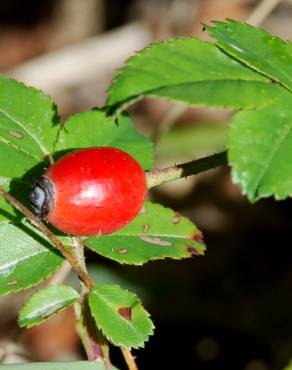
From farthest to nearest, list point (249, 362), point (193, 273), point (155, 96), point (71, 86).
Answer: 1. point (71, 86)
2. point (193, 273)
3. point (249, 362)
4. point (155, 96)

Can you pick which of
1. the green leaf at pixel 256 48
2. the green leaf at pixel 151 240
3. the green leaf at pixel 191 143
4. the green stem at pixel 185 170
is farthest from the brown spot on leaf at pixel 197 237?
the green leaf at pixel 191 143

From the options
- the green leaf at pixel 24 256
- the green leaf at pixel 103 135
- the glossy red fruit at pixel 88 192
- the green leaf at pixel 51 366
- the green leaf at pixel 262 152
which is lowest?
the green leaf at pixel 51 366

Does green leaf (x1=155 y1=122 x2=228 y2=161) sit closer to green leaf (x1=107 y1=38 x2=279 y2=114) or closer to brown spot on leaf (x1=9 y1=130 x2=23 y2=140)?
brown spot on leaf (x1=9 y1=130 x2=23 y2=140)

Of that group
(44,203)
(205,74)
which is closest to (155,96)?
(205,74)

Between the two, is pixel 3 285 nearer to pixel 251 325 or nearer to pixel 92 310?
pixel 92 310

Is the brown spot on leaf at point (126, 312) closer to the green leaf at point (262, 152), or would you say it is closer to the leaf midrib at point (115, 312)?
the leaf midrib at point (115, 312)

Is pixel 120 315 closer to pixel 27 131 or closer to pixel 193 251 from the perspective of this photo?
pixel 193 251

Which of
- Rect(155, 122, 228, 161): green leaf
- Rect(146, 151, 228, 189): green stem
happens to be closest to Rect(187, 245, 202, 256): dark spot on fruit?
Rect(146, 151, 228, 189): green stem
